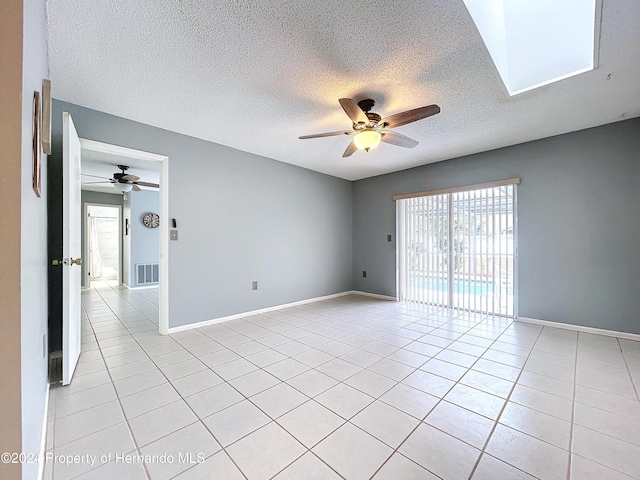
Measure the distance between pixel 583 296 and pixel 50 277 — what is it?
19.2 feet

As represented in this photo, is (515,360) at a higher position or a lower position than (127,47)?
lower

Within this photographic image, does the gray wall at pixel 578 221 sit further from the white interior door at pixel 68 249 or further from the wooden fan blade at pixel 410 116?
the white interior door at pixel 68 249

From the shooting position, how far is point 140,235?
670 cm

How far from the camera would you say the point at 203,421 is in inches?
66.7

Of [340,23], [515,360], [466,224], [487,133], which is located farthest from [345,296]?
[340,23]

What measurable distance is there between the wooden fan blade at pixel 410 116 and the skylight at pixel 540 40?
498mm

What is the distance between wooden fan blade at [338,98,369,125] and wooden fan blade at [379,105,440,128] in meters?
0.21

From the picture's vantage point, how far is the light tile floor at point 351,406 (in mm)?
1368

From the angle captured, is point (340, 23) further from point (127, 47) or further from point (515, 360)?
point (515, 360)

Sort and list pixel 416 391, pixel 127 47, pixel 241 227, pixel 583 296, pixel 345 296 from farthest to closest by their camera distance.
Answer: pixel 345 296 < pixel 241 227 < pixel 583 296 < pixel 416 391 < pixel 127 47

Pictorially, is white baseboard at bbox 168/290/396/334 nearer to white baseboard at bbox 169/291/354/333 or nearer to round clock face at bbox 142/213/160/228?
white baseboard at bbox 169/291/354/333

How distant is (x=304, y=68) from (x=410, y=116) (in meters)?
0.96

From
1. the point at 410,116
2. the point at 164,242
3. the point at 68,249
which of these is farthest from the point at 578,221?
the point at 68,249

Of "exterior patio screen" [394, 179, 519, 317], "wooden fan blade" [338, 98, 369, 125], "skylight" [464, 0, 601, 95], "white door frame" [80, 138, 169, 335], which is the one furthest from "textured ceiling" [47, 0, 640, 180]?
"exterior patio screen" [394, 179, 519, 317]
